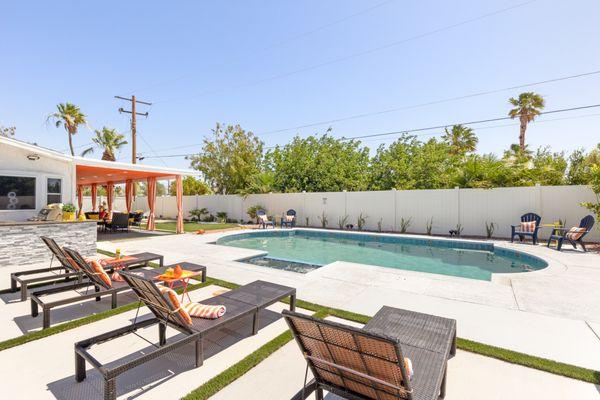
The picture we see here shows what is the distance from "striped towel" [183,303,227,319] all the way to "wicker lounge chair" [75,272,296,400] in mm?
56

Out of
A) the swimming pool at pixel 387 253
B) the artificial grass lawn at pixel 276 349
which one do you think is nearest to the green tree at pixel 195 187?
the swimming pool at pixel 387 253

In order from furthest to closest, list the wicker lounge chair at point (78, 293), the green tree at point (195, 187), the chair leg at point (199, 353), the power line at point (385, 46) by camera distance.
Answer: the green tree at point (195, 187) < the power line at point (385, 46) < the wicker lounge chair at point (78, 293) < the chair leg at point (199, 353)

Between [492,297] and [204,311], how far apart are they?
15.3ft

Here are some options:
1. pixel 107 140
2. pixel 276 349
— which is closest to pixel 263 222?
pixel 276 349

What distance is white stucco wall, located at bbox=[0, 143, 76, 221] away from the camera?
8898mm

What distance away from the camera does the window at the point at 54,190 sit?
32.3ft

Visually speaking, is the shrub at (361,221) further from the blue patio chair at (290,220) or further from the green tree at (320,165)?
the green tree at (320,165)

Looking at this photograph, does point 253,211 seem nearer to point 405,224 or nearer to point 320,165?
point 320,165

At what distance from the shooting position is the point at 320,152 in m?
22.2

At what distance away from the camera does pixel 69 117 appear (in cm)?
2484

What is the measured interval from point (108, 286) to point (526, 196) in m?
14.1

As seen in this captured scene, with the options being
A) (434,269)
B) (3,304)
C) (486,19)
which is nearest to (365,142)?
(486,19)

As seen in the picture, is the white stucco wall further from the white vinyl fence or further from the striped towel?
the white vinyl fence

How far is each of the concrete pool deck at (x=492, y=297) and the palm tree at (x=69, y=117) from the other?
24659 mm
